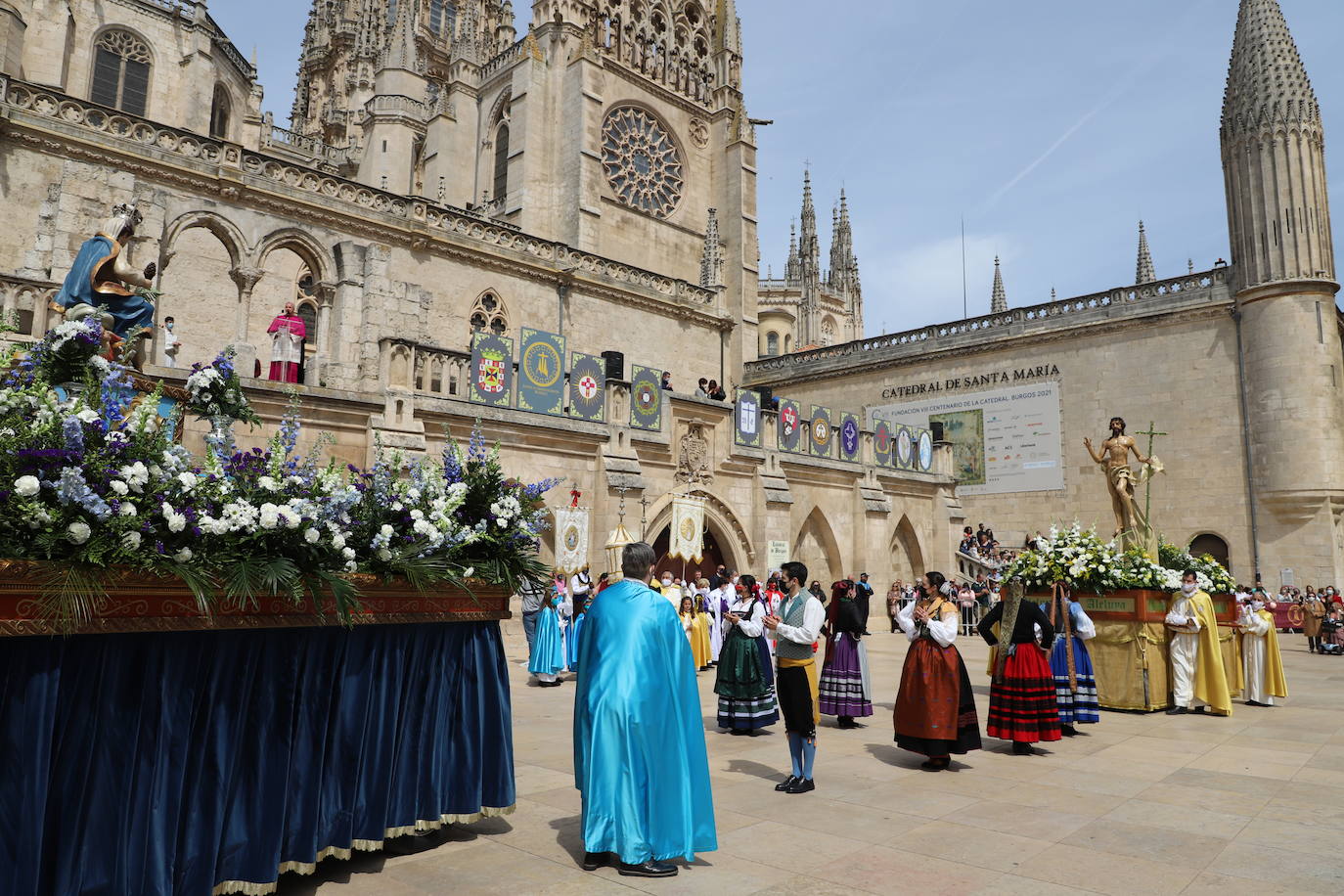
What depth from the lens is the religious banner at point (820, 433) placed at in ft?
69.0

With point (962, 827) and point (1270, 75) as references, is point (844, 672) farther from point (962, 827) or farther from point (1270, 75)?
point (1270, 75)

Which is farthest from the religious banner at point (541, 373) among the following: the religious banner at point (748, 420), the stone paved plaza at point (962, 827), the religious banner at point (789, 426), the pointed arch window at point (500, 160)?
the pointed arch window at point (500, 160)

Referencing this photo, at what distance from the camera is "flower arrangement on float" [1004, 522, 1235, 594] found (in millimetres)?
10023

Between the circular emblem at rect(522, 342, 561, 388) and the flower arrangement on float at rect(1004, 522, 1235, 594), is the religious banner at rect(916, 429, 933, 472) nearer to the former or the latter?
the circular emblem at rect(522, 342, 561, 388)

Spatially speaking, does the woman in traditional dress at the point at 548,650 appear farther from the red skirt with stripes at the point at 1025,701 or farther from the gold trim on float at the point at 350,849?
the gold trim on float at the point at 350,849

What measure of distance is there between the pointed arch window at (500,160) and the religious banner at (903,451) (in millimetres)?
17804

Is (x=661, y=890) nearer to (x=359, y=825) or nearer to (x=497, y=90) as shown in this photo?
(x=359, y=825)

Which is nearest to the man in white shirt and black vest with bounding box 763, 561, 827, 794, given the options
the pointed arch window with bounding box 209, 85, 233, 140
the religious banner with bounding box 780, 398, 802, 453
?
the religious banner with bounding box 780, 398, 802, 453

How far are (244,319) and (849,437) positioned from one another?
1431 cm

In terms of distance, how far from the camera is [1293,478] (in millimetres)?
21719

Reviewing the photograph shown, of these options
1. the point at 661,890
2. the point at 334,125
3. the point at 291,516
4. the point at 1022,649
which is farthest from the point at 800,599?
the point at 334,125

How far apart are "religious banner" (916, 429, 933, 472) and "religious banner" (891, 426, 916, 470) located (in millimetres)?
327

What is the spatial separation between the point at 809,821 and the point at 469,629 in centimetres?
245

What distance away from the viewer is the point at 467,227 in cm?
2103
